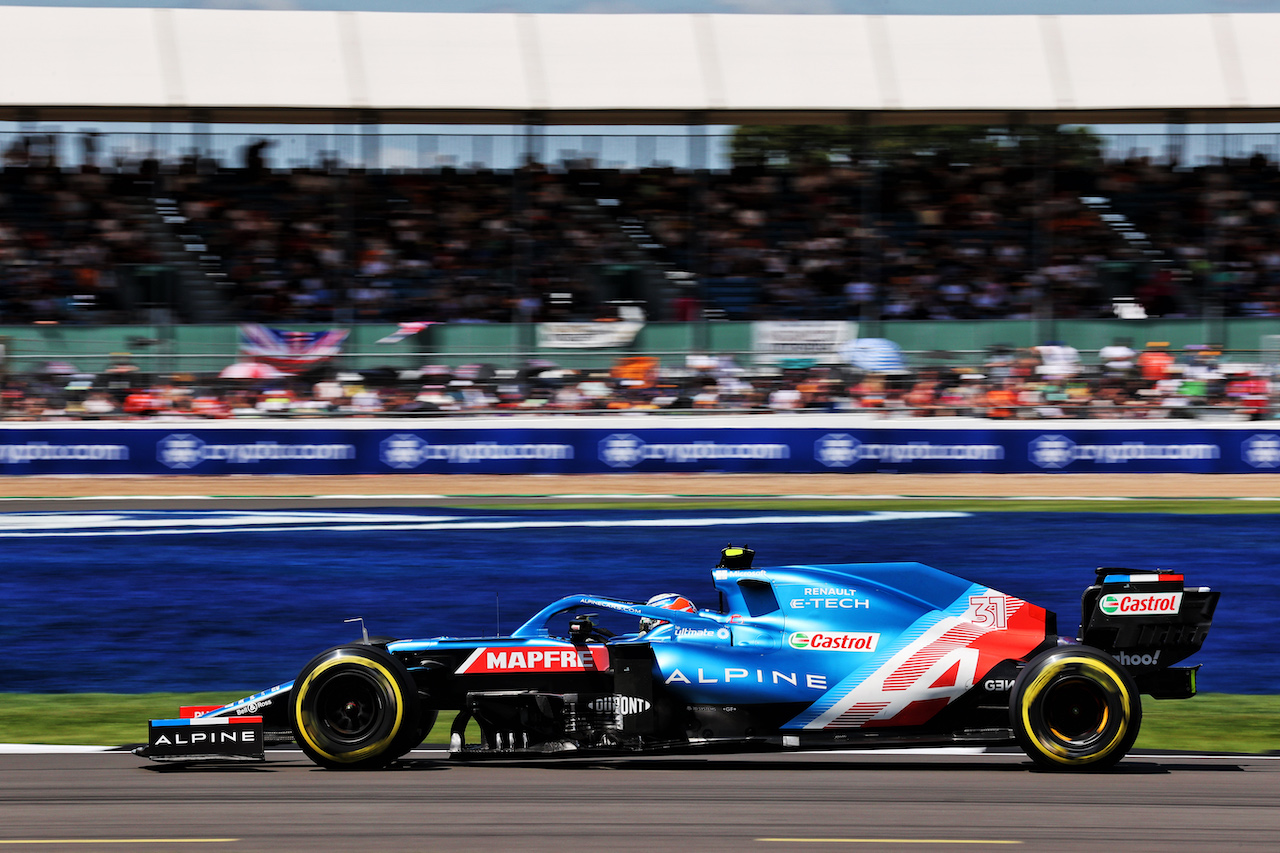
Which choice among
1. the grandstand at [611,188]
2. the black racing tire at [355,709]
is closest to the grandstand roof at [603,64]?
the grandstand at [611,188]

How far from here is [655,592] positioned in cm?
1192

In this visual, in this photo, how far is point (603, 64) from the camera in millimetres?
22781

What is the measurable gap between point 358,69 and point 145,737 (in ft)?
55.3

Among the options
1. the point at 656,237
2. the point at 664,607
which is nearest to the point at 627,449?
the point at 656,237

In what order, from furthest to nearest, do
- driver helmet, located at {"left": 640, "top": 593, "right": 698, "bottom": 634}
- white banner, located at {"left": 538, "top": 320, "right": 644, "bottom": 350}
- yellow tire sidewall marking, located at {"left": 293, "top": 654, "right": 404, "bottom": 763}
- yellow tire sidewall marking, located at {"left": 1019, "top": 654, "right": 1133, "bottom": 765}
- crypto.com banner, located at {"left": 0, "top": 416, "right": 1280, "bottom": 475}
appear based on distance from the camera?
white banner, located at {"left": 538, "top": 320, "right": 644, "bottom": 350}
crypto.com banner, located at {"left": 0, "top": 416, "right": 1280, "bottom": 475}
driver helmet, located at {"left": 640, "top": 593, "right": 698, "bottom": 634}
yellow tire sidewall marking, located at {"left": 293, "top": 654, "right": 404, "bottom": 763}
yellow tire sidewall marking, located at {"left": 1019, "top": 654, "right": 1133, "bottom": 765}

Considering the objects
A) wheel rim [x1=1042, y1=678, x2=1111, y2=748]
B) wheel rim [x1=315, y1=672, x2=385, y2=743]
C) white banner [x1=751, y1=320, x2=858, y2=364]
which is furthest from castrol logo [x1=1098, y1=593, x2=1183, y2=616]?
white banner [x1=751, y1=320, x2=858, y2=364]

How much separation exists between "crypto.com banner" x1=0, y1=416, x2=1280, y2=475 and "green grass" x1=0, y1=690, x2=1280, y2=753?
11.4m

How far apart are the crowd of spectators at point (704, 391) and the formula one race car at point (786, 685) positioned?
45.2 feet

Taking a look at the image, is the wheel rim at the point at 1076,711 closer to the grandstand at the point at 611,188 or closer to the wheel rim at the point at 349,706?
the wheel rim at the point at 349,706

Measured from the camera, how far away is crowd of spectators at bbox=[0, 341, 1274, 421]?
20.3 m

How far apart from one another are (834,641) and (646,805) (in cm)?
126

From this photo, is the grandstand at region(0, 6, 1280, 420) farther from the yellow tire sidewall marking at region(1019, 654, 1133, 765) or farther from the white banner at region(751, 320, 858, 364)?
the yellow tire sidewall marking at region(1019, 654, 1133, 765)

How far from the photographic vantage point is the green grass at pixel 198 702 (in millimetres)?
7602

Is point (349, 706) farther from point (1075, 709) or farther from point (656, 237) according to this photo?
point (656, 237)
